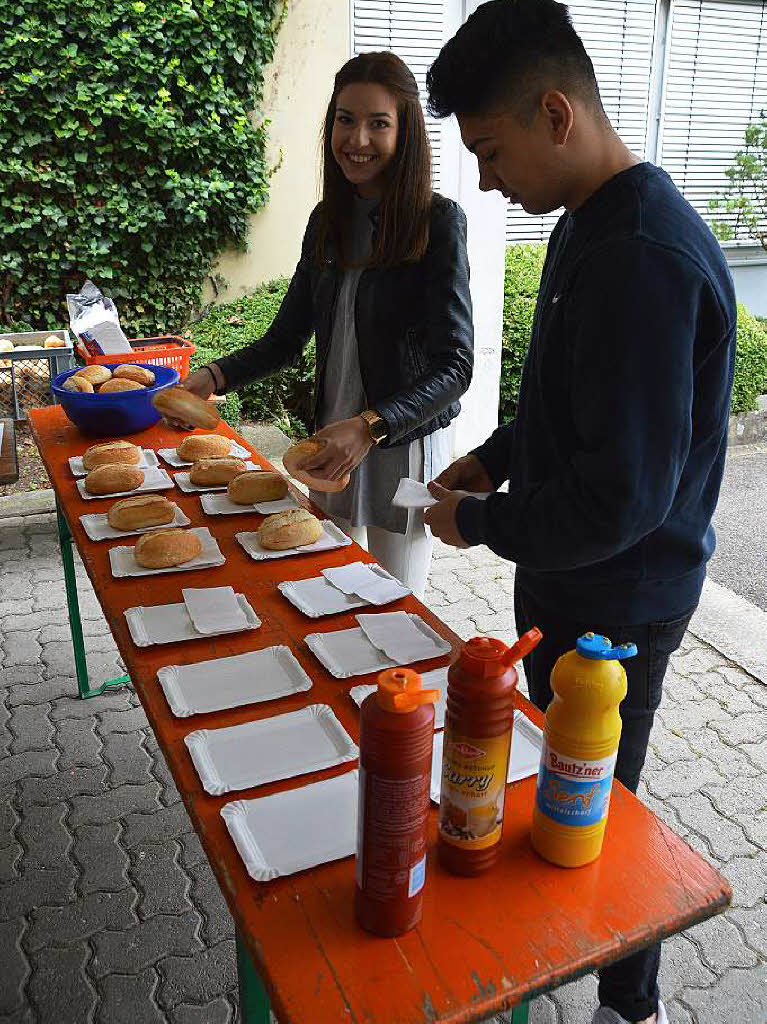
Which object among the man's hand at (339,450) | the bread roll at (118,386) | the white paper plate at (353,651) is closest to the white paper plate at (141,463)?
the bread roll at (118,386)

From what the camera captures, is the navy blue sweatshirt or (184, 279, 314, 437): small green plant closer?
the navy blue sweatshirt

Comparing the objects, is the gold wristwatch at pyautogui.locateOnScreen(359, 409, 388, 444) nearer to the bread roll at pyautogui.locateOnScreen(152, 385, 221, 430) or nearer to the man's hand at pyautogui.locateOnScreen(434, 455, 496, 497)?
the man's hand at pyautogui.locateOnScreen(434, 455, 496, 497)

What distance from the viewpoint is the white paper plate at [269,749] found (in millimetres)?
1352

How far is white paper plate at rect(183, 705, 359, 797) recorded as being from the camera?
1352mm

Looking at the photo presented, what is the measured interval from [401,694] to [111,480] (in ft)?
6.03

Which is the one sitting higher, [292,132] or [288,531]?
[292,132]

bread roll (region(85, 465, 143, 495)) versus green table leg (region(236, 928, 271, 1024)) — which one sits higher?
bread roll (region(85, 465, 143, 495))

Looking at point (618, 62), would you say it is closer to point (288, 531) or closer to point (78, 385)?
point (78, 385)

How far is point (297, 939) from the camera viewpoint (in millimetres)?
1055

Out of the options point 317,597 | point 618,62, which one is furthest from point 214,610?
point 618,62

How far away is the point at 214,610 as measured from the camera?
1880 millimetres

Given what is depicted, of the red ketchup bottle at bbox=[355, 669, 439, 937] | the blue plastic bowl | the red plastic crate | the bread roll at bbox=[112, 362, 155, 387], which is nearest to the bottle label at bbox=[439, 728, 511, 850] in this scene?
the red ketchup bottle at bbox=[355, 669, 439, 937]

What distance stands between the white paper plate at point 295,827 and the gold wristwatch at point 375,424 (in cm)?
118

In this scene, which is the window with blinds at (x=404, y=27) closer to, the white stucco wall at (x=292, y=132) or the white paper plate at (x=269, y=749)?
the white stucco wall at (x=292, y=132)
